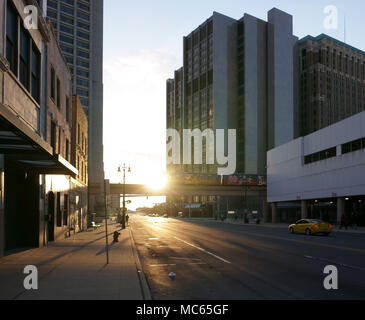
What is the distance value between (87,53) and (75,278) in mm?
121298

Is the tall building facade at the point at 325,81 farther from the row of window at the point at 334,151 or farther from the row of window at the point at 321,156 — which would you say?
the row of window at the point at 334,151

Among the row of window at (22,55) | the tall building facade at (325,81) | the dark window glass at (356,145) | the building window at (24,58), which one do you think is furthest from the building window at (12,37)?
the tall building facade at (325,81)

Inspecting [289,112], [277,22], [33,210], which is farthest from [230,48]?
[33,210]

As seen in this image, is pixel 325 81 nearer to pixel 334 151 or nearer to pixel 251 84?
pixel 251 84

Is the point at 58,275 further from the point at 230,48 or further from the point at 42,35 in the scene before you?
the point at 230,48

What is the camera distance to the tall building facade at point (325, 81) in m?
178

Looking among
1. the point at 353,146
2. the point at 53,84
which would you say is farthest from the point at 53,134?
the point at 353,146

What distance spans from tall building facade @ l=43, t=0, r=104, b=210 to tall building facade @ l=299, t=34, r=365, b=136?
9424cm

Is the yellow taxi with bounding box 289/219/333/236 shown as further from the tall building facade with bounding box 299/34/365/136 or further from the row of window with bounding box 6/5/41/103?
the tall building facade with bounding box 299/34/365/136

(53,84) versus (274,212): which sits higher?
(53,84)

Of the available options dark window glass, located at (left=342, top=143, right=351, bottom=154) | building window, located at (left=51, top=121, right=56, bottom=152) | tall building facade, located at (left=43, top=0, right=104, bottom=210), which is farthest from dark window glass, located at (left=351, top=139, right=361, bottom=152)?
tall building facade, located at (left=43, top=0, right=104, bottom=210)

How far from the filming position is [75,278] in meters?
11.8

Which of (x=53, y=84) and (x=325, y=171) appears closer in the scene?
(x=53, y=84)

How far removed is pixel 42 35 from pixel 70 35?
105741mm
